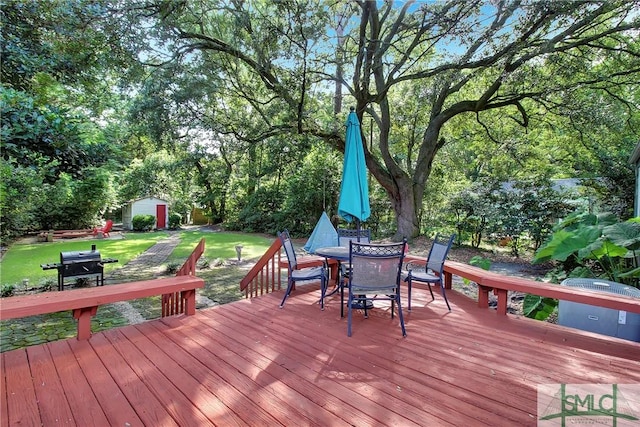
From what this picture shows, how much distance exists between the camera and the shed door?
2053 cm

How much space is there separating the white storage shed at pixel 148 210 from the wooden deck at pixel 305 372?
1891 cm

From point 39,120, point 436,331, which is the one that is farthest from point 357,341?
point 39,120

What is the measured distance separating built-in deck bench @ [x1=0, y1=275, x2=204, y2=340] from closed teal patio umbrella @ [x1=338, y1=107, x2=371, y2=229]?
82.2 inches

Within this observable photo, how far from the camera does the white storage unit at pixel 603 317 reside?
318 cm

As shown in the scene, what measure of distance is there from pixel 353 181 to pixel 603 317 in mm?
3065

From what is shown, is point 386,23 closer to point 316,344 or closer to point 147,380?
point 316,344

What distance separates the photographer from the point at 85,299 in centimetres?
283

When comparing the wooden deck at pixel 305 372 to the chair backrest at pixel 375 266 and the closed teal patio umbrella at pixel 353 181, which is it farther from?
the closed teal patio umbrella at pixel 353 181

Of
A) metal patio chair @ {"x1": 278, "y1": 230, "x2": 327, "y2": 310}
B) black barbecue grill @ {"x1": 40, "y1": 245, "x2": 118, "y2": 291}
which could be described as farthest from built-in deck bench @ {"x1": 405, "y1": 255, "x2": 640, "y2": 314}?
black barbecue grill @ {"x1": 40, "y1": 245, "x2": 118, "y2": 291}

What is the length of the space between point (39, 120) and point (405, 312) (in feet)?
12.6

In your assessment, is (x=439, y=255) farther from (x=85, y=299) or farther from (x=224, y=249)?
(x=224, y=249)

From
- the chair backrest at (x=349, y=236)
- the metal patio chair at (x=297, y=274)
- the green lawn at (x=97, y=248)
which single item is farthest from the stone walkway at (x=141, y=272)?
the chair backrest at (x=349, y=236)

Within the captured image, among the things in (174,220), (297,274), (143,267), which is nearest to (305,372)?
(297,274)

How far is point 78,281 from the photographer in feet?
21.6
